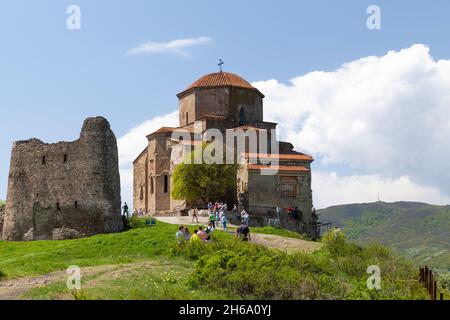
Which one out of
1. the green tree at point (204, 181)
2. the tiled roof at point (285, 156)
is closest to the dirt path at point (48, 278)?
the green tree at point (204, 181)

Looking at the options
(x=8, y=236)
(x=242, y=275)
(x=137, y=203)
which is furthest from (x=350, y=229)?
(x=242, y=275)

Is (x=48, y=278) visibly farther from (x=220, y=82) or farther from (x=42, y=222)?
(x=220, y=82)

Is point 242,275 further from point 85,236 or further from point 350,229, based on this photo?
point 350,229

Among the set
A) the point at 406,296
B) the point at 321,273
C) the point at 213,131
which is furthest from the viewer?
the point at 213,131

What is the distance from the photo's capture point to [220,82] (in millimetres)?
49000

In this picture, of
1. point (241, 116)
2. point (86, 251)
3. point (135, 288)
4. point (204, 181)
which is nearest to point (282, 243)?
point (86, 251)

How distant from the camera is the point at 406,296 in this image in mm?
16188

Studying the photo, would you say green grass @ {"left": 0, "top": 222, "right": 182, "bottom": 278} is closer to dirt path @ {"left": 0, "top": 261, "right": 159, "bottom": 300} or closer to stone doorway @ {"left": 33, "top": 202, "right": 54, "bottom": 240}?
dirt path @ {"left": 0, "top": 261, "right": 159, "bottom": 300}

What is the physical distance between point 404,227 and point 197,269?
472 ft

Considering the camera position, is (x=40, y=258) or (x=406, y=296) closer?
(x=406, y=296)

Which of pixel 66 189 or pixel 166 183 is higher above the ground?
pixel 166 183

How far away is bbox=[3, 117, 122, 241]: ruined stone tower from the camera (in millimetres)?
31266

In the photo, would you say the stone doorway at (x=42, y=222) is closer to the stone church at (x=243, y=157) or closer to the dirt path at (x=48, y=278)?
the dirt path at (x=48, y=278)
